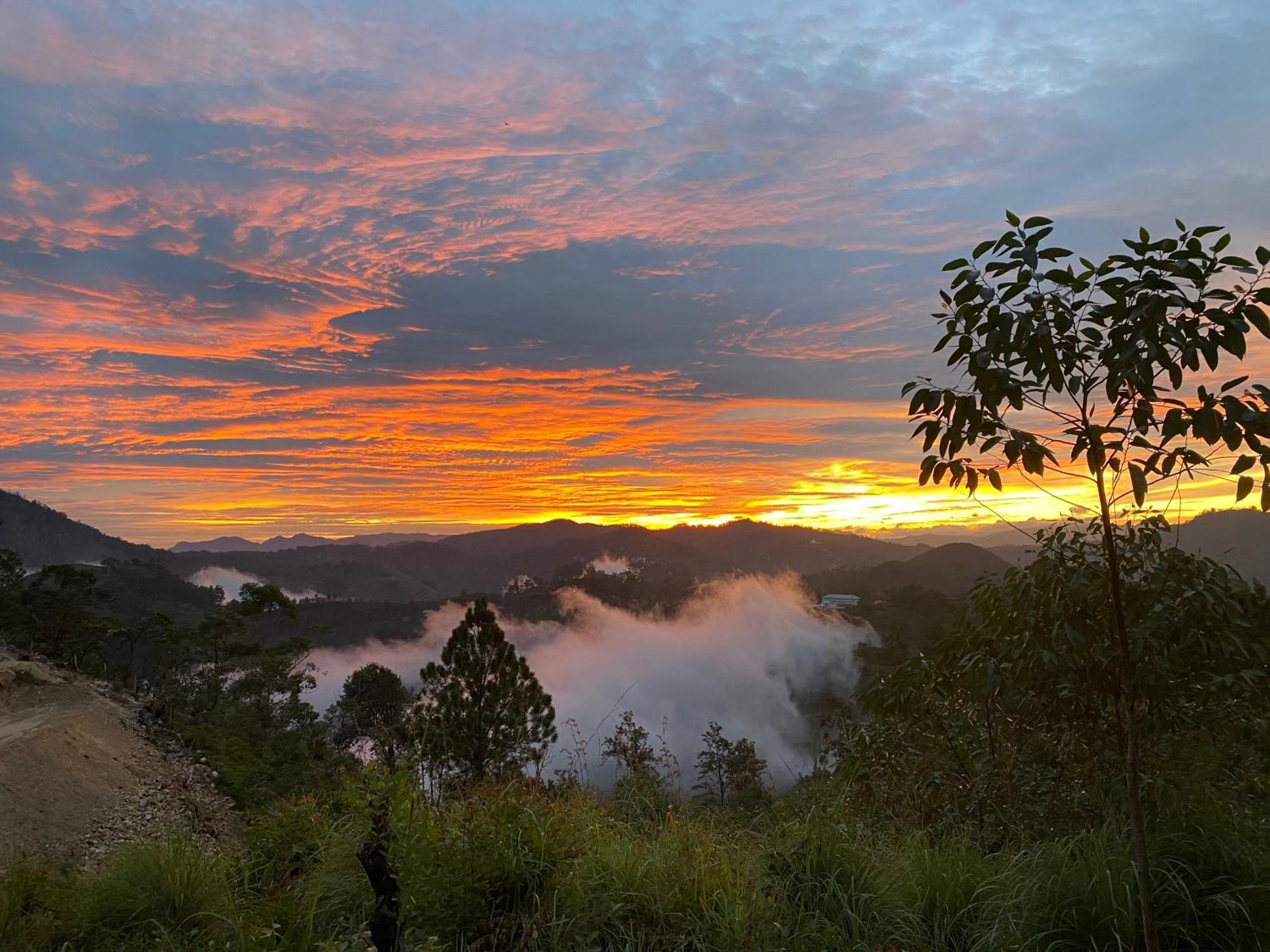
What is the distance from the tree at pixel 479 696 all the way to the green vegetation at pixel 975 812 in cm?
1559

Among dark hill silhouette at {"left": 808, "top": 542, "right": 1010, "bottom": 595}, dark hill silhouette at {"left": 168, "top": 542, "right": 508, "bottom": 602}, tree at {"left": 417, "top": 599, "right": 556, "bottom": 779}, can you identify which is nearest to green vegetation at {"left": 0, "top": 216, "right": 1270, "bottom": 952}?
tree at {"left": 417, "top": 599, "right": 556, "bottom": 779}

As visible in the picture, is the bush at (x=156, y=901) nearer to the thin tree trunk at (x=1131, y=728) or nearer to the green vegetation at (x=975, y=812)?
the green vegetation at (x=975, y=812)

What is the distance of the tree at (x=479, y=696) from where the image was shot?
21.3 metres

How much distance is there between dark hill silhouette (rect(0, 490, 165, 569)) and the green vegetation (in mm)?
125208

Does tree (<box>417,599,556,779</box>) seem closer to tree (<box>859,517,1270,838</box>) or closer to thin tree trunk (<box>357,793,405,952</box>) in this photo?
tree (<box>859,517,1270,838</box>)

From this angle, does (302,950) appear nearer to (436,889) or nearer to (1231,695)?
(436,889)

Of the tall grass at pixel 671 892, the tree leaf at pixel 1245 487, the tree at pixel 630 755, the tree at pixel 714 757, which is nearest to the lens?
the tree leaf at pixel 1245 487

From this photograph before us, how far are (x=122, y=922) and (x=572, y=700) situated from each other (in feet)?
486

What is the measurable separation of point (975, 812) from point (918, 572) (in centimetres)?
9651

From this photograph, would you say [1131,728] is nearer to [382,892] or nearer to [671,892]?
[671,892]

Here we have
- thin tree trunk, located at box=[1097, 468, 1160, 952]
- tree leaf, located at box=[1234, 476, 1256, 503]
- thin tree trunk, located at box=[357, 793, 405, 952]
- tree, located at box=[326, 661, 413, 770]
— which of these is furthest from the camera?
tree, located at box=[326, 661, 413, 770]

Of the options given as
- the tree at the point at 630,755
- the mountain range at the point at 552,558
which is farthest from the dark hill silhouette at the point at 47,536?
the tree at the point at 630,755

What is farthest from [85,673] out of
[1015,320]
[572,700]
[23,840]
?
[572,700]

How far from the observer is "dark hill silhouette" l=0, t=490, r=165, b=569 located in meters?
112
